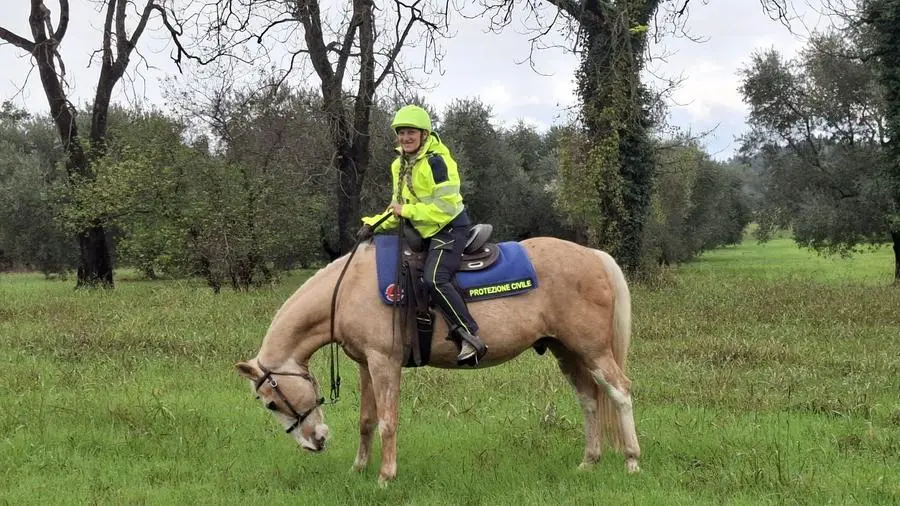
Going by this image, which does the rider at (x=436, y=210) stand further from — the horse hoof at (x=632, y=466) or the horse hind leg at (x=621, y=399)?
the horse hoof at (x=632, y=466)

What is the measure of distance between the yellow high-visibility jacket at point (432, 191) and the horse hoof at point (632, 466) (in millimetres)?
2370

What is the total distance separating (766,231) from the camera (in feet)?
98.5

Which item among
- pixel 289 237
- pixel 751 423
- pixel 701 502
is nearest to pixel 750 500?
pixel 701 502

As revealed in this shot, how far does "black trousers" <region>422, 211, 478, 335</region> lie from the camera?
17.1 ft

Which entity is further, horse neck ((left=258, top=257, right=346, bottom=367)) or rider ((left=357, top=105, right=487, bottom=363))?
horse neck ((left=258, top=257, right=346, bottom=367))

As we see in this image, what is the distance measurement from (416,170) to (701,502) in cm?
310

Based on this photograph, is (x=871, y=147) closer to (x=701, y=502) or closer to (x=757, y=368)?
(x=757, y=368)

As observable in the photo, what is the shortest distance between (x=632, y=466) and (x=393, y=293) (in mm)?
2310

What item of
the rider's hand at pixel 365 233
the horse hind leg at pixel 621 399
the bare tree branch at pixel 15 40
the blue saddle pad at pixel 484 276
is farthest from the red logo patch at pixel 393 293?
the bare tree branch at pixel 15 40

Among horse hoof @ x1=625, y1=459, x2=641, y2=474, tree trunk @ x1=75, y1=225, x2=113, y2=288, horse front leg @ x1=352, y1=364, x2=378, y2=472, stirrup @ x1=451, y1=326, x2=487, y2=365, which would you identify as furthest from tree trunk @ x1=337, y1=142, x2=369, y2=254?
Result: horse hoof @ x1=625, y1=459, x2=641, y2=474

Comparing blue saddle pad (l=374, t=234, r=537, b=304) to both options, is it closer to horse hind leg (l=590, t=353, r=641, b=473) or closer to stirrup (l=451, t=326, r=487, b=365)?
stirrup (l=451, t=326, r=487, b=365)

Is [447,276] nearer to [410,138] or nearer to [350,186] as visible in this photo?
[410,138]

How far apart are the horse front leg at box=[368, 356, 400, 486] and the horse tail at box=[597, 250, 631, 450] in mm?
1782

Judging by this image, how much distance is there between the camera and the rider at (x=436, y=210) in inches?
206
